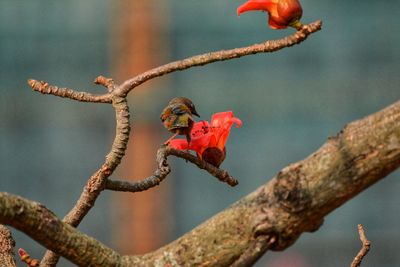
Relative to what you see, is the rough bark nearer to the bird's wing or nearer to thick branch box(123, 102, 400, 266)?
thick branch box(123, 102, 400, 266)

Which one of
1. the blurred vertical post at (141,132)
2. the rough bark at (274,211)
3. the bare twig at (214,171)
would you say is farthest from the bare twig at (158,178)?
the blurred vertical post at (141,132)

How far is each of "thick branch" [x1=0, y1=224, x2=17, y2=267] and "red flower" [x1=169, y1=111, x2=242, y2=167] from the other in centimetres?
19

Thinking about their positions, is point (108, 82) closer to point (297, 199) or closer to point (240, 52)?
point (240, 52)

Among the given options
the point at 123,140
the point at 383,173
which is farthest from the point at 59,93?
the point at 383,173

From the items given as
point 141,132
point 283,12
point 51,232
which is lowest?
point 51,232

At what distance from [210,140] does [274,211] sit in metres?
0.32

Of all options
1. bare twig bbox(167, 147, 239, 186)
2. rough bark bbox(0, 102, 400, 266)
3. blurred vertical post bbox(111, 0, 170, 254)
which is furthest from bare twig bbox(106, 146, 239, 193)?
blurred vertical post bbox(111, 0, 170, 254)

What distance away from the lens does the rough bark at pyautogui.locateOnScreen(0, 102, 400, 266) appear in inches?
36.6

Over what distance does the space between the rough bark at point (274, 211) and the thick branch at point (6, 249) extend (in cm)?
23

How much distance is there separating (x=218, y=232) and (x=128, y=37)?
5.46 meters

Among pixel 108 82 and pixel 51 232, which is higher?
pixel 108 82

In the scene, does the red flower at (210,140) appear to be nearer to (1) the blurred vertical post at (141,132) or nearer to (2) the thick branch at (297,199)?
(2) the thick branch at (297,199)

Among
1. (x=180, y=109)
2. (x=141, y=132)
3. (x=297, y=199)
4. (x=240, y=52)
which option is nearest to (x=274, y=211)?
(x=297, y=199)

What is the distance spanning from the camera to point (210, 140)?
4.17 ft
